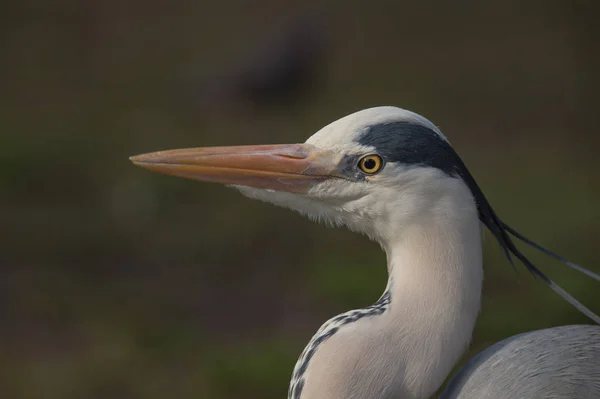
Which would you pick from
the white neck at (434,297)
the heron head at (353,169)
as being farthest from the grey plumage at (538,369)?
the heron head at (353,169)

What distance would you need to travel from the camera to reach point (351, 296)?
4.41m

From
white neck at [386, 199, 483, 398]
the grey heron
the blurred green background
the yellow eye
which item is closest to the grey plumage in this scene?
the grey heron

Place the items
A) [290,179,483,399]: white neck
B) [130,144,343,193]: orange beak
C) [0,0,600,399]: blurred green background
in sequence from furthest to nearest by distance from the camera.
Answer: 1. [0,0,600,399]: blurred green background
2. [130,144,343,193]: orange beak
3. [290,179,483,399]: white neck

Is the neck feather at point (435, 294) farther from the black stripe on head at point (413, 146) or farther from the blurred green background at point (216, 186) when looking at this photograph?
the blurred green background at point (216, 186)

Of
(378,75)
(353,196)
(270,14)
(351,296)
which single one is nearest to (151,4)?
(270,14)

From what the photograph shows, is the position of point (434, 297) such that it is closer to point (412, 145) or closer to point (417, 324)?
point (417, 324)

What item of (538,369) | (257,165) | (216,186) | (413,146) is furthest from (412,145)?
(216,186)

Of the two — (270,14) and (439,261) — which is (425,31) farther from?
(439,261)

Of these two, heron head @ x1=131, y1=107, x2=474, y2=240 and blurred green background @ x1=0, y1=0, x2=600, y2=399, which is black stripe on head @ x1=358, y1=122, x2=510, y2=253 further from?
blurred green background @ x1=0, y1=0, x2=600, y2=399

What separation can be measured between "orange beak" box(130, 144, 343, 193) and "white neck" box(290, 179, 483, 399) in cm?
21

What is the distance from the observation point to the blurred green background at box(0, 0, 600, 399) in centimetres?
417

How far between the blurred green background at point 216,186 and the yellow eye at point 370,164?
2125mm

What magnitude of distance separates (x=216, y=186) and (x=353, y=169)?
4.19 metres

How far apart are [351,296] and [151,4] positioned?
19.2 ft
